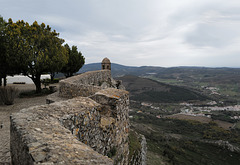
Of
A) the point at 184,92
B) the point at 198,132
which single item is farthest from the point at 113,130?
the point at 184,92

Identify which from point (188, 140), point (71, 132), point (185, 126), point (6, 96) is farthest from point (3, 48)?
point (185, 126)

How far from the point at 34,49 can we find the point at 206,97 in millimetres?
178661

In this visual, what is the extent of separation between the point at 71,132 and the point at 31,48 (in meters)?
14.9

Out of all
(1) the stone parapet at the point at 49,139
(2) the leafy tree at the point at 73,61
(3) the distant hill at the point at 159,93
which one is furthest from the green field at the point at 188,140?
(3) the distant hill at the point at 159,93

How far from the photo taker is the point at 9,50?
47.0ft

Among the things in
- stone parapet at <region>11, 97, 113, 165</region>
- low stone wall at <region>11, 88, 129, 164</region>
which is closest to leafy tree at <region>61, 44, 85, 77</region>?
low stone wall at <region>11, 88, 129, 164</region>

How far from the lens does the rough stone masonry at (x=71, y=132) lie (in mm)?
2453

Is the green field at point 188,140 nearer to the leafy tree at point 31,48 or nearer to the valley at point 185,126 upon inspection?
the valley at point 185,126

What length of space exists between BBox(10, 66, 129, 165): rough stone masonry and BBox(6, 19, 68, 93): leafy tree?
1260cm

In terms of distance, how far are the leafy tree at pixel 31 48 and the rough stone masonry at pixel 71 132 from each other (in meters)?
12.6

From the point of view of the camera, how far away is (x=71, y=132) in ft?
13.1

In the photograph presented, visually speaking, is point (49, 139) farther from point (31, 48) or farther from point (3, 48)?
point (3, 48)

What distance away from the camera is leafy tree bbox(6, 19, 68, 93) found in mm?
14394

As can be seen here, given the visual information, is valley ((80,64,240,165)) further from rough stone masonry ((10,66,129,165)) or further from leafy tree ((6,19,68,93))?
leafy tree ((6,19,68,93))
